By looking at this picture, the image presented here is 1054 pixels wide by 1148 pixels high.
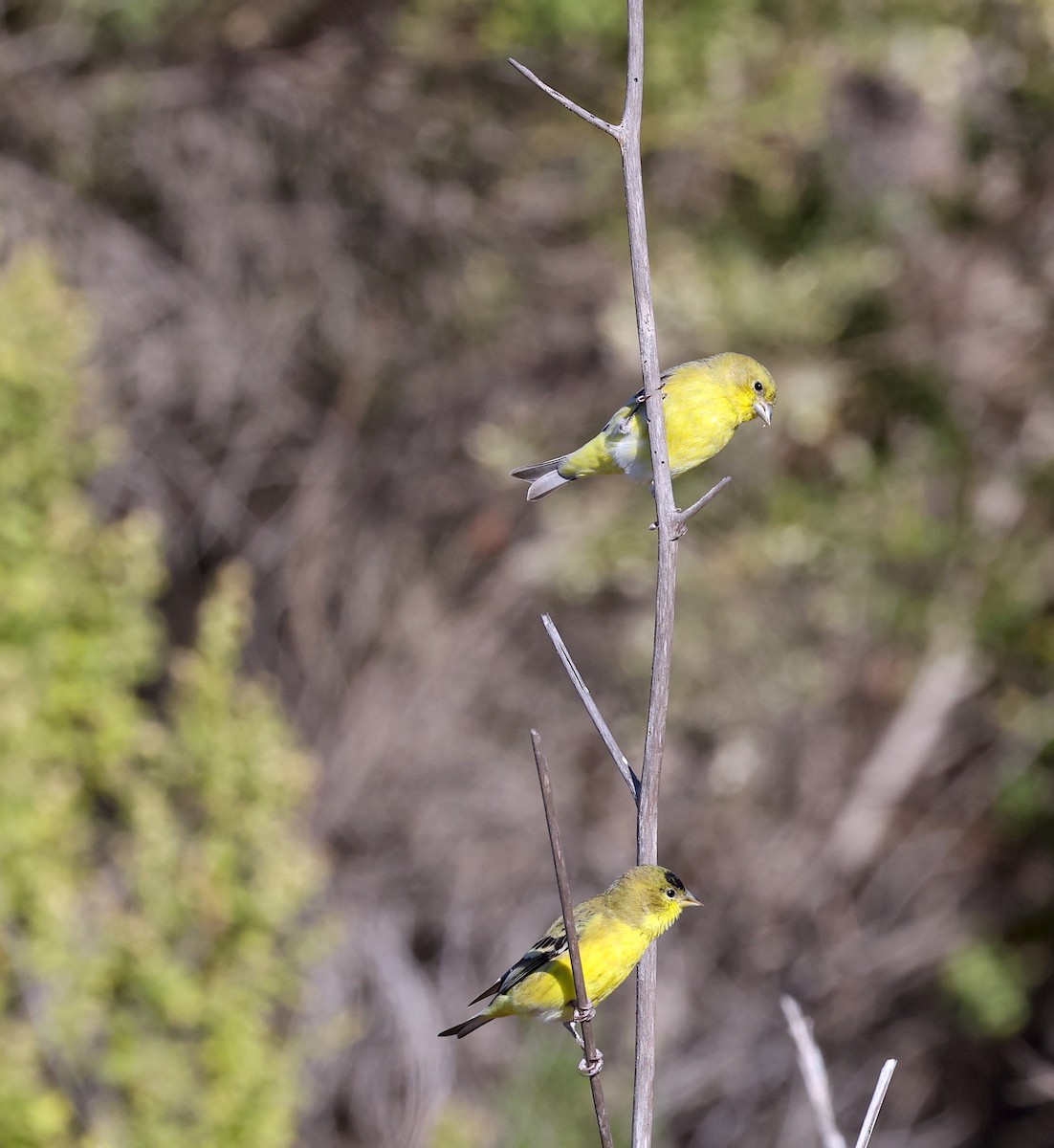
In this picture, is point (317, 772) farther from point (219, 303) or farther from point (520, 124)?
point (520, 124)

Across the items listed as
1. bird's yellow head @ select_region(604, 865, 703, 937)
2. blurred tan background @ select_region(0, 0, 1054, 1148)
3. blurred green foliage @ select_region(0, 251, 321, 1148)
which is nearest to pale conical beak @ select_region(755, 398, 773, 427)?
bird's yellow head @ select_region(604, 865, 703, 937)

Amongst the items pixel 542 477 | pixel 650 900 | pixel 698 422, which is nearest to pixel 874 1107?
pixel 650 900

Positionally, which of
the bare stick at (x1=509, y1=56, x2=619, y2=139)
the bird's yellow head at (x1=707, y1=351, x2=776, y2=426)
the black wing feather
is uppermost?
the bird's yellow head at (x1=707, y1=351, x2=776, y2=426)

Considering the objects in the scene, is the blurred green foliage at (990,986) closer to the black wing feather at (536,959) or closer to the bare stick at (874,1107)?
the black wing feather at (536,959)

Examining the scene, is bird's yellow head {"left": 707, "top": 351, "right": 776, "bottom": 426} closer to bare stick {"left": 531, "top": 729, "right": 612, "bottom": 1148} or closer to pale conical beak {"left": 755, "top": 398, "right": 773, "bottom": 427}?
pale conical beak {"left": 755, "top": 398, "right": 773, "bottom": 427}

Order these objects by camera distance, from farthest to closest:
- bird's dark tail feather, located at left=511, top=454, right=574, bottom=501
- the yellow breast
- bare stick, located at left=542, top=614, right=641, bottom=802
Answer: bird's dark tail feather, located at left=511, top=454, right=574, bottom=501 < the yellow breast < bare stick, located at left=542, top=614, right=641, bottom=802

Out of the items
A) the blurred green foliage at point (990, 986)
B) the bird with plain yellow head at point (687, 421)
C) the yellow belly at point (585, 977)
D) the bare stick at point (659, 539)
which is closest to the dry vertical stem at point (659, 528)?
the bare stick at point (659, 539)
